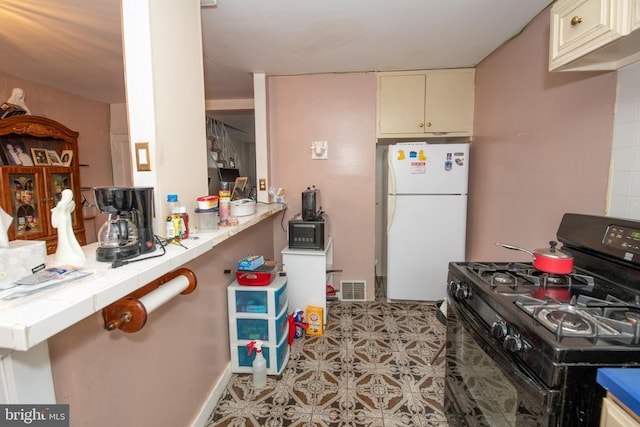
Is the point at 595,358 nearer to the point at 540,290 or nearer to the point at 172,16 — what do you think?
the point at 540,290

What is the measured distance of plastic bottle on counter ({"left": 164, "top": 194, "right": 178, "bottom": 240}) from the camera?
1.16 metres

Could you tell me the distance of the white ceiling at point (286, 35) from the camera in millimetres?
1779

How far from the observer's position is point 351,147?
2984 mm

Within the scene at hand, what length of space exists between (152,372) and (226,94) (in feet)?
10.4

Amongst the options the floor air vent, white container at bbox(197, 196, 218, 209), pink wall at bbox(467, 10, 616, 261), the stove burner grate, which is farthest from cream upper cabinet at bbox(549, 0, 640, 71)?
the floor air vent

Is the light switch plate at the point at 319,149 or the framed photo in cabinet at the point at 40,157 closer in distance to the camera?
the framed photo in cabinet at the point at 40,157

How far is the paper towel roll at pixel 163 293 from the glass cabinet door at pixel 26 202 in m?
2.42

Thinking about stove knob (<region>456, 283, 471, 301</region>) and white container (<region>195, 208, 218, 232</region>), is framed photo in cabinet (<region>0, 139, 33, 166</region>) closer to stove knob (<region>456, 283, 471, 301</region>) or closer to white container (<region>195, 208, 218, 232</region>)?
white container (<region>195, 208, 218, 232</region>)

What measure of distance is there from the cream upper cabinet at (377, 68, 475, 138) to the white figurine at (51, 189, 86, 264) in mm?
2606

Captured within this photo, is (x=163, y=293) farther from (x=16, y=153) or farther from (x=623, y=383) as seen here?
(x=16, y=153)

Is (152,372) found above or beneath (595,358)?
beneath

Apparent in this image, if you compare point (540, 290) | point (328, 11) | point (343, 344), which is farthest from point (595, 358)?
point (328, 11)

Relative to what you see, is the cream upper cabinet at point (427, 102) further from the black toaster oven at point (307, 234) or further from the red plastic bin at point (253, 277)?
the red plastic bin at point (253, 277)

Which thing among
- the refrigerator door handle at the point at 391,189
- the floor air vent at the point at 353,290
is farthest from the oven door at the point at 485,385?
the floor air vent at the point at 353,290
